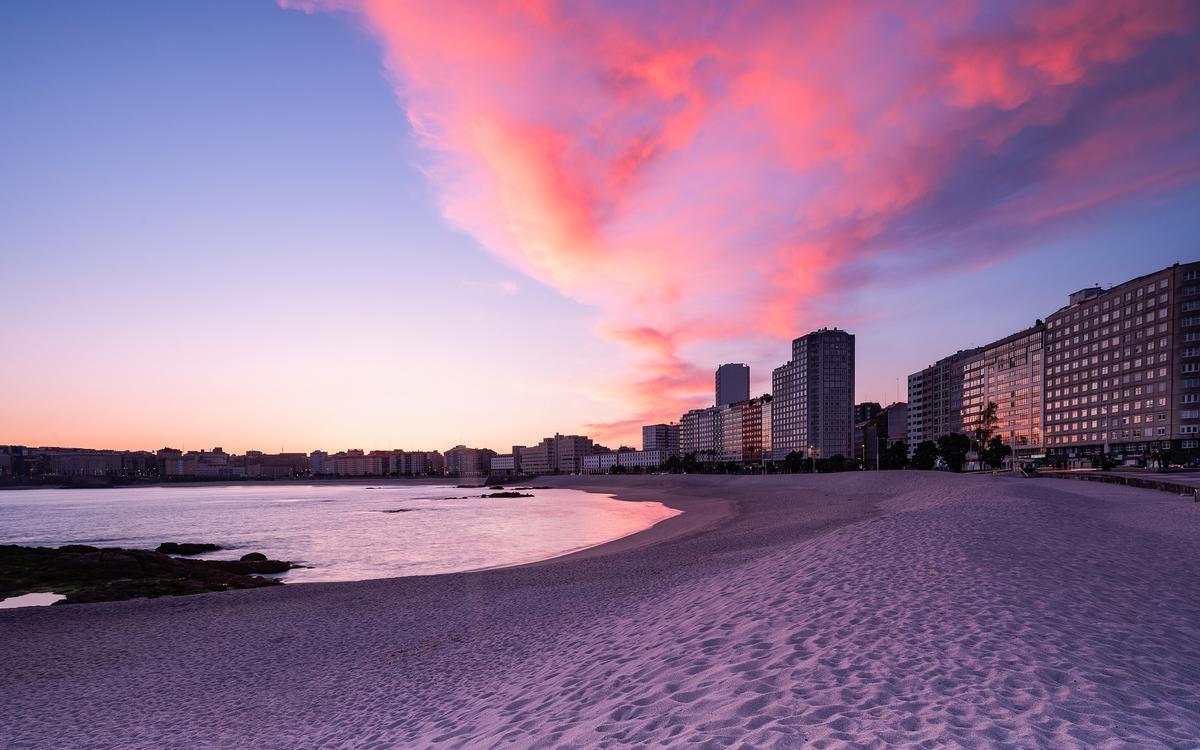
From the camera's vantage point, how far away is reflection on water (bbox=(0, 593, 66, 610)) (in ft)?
73.8

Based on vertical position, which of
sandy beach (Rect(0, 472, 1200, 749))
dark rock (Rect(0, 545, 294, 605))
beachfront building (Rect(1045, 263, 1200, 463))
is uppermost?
beachfront building (Rect(1045, 263, 1200, 463))

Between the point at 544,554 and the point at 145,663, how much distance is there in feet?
70.3

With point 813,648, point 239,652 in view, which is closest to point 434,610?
point 239,652

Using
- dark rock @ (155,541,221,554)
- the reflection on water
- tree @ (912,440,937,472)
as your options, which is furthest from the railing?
dark rock @ (155,541,221,554)

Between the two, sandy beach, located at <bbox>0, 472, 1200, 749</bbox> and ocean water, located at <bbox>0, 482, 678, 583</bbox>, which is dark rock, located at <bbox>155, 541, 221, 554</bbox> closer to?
ocean water, located at <bbox>0, 482, 678, 583</bbox>

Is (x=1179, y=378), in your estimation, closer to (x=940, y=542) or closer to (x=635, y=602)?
(x=940, y=542)

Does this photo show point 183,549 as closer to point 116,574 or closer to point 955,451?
point 116,574

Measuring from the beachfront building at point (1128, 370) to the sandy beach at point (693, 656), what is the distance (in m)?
130

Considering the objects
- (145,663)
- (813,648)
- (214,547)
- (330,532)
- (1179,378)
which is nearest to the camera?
(813,648)

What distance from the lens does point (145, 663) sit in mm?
14883

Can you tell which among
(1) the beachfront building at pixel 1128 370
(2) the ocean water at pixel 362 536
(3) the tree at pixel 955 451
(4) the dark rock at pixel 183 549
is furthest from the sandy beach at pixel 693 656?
(1) the beachfront building at pixel 1128 370

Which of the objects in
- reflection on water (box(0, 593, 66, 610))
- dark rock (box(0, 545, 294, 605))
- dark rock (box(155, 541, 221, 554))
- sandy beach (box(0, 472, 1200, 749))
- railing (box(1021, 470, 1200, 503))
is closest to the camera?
sandy beach (box(0, 472, 1200, 749))

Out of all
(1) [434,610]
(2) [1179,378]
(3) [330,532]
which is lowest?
(3) [330,532]

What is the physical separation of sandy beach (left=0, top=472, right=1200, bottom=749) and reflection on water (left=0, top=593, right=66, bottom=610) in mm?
2513
